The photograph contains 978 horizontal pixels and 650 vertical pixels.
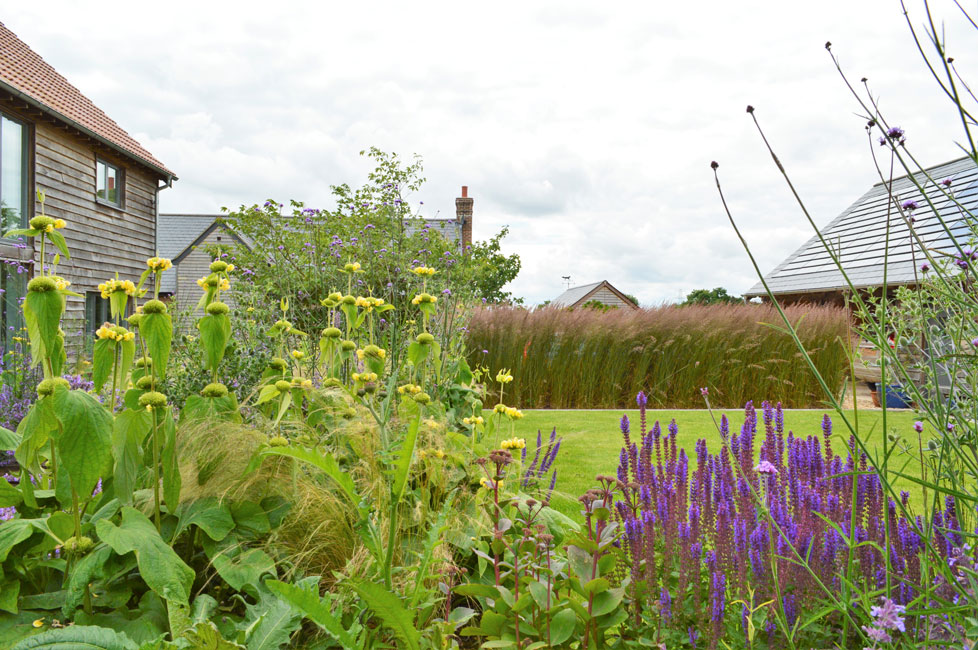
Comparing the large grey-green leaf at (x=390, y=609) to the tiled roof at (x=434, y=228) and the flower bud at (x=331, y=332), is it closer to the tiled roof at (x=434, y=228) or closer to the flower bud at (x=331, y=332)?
the flower bud at (x=331, y=332)

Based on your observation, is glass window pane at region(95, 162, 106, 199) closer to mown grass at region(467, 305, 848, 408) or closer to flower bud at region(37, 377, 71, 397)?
mown grass at region(467, 305, 848, 408)

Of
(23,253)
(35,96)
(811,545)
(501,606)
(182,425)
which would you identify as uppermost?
(35,96)

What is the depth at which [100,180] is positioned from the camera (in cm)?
1314

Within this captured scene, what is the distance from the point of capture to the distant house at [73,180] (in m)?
10.2

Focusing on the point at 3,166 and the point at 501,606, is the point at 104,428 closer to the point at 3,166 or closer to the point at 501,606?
the point at 501,606

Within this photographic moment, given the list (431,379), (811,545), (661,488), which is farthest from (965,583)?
(431,379)

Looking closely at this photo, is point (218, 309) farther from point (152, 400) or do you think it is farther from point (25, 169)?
point (25, 169)

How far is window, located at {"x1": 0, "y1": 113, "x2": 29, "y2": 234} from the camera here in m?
10.1

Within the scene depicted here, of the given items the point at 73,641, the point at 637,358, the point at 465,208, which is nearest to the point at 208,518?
the point at 73,641

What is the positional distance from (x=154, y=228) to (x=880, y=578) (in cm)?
1661

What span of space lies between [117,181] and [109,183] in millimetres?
181

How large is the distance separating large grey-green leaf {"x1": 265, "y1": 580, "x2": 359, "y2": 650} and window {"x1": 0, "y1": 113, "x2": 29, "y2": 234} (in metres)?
11.6

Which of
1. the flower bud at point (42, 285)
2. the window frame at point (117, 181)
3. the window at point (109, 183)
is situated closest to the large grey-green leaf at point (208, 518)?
the flower bud at point (42, 285)

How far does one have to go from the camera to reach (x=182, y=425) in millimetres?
1812
